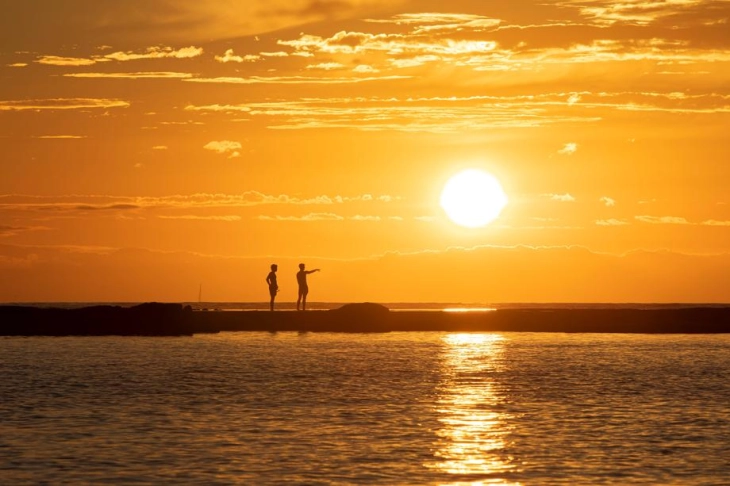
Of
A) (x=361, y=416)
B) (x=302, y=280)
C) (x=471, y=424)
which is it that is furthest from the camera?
(x=302, y=280)

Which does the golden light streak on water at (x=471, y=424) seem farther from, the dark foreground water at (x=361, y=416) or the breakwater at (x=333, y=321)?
the breakwater at (x=333, y=321)

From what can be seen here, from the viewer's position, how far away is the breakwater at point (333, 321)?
Answer: 2623 inches

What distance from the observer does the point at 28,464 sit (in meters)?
22.5

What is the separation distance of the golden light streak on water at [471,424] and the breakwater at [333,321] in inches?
755

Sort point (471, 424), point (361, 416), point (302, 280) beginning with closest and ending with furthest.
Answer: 1. point (471, 424)
2. point (361, 416)
3. point (302, 280)

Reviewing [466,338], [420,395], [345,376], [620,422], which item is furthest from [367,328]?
[620,422]

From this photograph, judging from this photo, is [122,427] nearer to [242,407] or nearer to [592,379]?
[242,407]

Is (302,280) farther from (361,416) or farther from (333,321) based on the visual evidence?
(361,416)

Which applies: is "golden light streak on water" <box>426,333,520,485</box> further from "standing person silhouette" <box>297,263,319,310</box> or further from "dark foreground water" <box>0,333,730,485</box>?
"standing person silhouette" <box>297,263,319,310</box>

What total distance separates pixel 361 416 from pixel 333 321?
124 ft

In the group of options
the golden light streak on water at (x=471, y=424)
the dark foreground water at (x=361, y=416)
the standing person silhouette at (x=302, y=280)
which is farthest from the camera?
the standing person silhouette at (x=302, y=280)

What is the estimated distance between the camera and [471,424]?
28.7 metres

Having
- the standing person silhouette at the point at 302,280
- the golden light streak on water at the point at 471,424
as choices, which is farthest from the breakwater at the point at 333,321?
the golden light streak on water at the point at 471,424

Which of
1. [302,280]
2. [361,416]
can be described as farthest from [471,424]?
[302,280]
